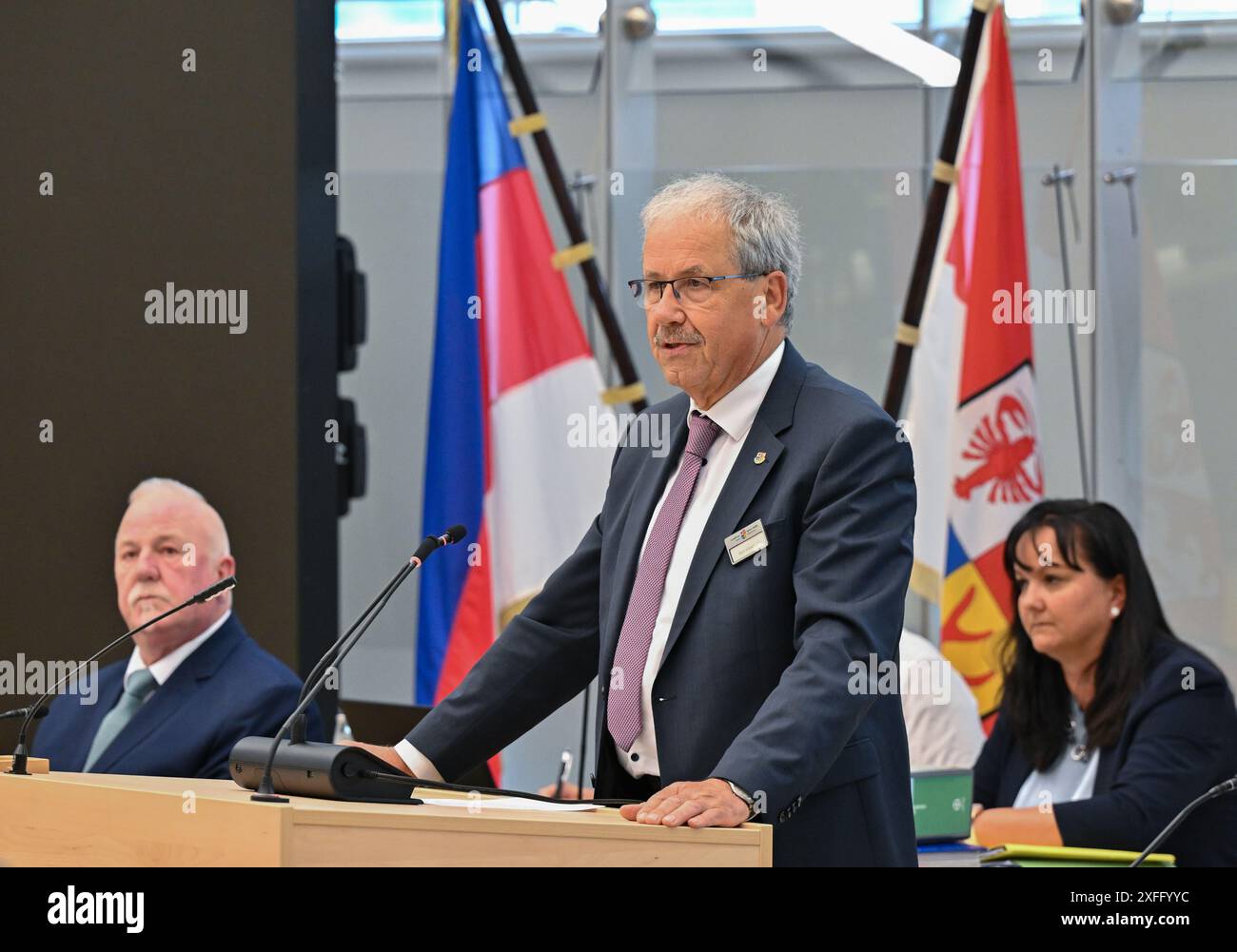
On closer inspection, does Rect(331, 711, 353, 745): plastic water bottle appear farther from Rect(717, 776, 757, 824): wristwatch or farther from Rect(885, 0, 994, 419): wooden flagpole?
Rect(717, 776, 757, 824): wristwatch

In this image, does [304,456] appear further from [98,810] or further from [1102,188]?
[1102,188]

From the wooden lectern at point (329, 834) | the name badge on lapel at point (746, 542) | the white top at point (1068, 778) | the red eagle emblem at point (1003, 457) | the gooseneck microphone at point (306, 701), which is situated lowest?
the white top at point (1068, 778)

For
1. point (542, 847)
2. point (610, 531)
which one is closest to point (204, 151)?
point (610, 531)

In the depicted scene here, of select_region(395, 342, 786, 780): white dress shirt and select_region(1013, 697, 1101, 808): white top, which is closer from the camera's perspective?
select_region(395, 342, 786, 780): white dress shirt

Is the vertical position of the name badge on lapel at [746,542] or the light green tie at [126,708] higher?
the name badge on lapel at [746,542]

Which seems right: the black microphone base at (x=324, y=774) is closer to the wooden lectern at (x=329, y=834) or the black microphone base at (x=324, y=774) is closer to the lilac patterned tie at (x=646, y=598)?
the wooden lectern at (x=329, y=834)

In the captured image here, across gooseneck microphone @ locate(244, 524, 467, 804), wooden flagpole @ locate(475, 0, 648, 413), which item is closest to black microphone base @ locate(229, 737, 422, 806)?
gooseneck microphone @ locate(244, 524, 467, 804)

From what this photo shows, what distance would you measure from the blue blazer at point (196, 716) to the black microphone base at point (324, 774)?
3.65 ft

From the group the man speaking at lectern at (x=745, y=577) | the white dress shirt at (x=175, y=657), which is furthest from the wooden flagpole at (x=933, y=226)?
the man speaking at lectern at (x=745, y=577)

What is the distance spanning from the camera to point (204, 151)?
3.82m

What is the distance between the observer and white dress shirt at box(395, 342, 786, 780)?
211 centimetres

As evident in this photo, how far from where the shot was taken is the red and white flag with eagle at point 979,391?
4934mm

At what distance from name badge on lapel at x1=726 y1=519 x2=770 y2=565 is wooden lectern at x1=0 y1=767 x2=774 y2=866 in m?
0.37

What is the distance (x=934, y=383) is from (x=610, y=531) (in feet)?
9.55
